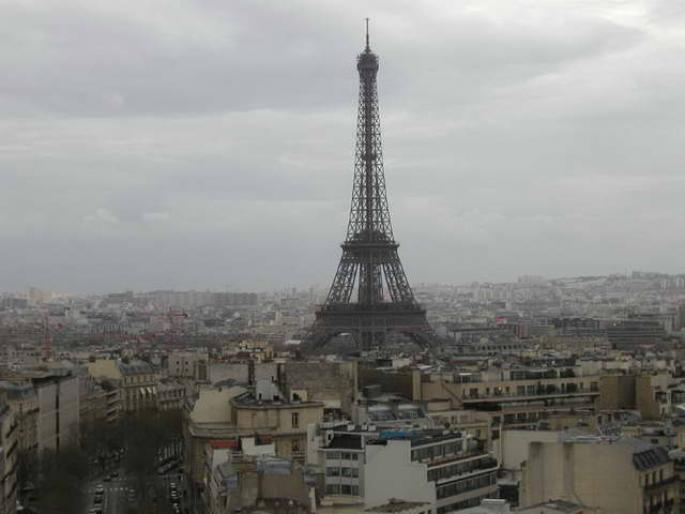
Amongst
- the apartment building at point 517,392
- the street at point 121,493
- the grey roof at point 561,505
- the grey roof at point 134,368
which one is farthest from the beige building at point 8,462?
the grey roof at point 134,368

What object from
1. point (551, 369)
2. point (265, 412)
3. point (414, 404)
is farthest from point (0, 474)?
point (551, 369)

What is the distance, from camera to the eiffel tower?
109 meters

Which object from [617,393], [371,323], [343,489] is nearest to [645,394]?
[617,393]

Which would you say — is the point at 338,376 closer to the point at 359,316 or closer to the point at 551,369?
the point at 551,369

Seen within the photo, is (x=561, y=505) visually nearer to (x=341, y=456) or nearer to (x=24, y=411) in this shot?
(x=341, y=456)

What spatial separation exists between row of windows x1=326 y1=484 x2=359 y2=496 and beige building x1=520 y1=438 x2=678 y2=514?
15.2 ft

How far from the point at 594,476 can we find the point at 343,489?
6.61m

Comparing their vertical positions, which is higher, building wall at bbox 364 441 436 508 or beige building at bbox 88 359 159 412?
beige building at bbox 88 359 159 412

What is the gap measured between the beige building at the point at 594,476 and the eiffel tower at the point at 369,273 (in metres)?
71.7

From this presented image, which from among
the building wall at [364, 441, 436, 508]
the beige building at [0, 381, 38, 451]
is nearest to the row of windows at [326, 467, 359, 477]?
the building wall at [364, 441, 436, 508]

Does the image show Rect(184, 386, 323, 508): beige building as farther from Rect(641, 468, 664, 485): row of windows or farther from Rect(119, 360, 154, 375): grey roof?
Rect(119, 360, 154, 375): grey roof

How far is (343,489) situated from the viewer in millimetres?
38406

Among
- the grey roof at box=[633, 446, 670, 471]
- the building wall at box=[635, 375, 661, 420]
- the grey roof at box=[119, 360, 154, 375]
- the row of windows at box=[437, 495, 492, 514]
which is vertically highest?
the grey roof at box=[119, 360, 154, 375]

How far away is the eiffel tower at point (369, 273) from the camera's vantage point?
10856 cm
